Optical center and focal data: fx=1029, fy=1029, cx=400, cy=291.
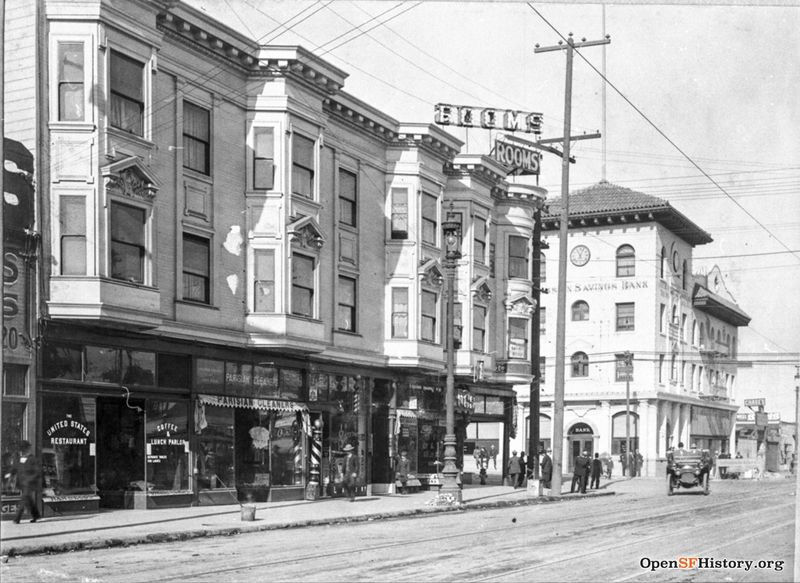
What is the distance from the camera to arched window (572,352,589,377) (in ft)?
212

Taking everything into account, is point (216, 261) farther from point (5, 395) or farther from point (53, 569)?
point (53, 569)

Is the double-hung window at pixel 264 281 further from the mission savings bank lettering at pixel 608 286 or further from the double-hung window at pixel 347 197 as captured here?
the mission savings bank lettering at pixel 608 286

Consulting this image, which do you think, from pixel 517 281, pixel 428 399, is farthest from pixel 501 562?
pixel 517 281

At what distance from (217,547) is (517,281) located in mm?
25937

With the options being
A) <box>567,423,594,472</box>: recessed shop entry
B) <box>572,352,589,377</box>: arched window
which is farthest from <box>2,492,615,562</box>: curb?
<box>572,352,589,377</box>: arched window

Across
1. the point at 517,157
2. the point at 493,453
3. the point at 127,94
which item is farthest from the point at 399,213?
the point at 493,453

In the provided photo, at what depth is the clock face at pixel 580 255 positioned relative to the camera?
64375 millimetres

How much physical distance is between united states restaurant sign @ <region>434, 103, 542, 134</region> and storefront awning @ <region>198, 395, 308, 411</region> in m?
14.3

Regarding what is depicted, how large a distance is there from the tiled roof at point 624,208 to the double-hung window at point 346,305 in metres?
29.7

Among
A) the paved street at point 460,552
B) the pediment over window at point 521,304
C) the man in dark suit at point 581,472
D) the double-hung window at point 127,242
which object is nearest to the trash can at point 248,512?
the paved street at point 460,552

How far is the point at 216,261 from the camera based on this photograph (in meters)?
26.1

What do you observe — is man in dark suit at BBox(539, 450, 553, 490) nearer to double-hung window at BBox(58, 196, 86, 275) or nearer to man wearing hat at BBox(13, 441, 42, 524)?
double-hung window at BBox(58, 196, 86, 275)

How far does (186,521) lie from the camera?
21.2 metres

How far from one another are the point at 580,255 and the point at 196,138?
42.4m
